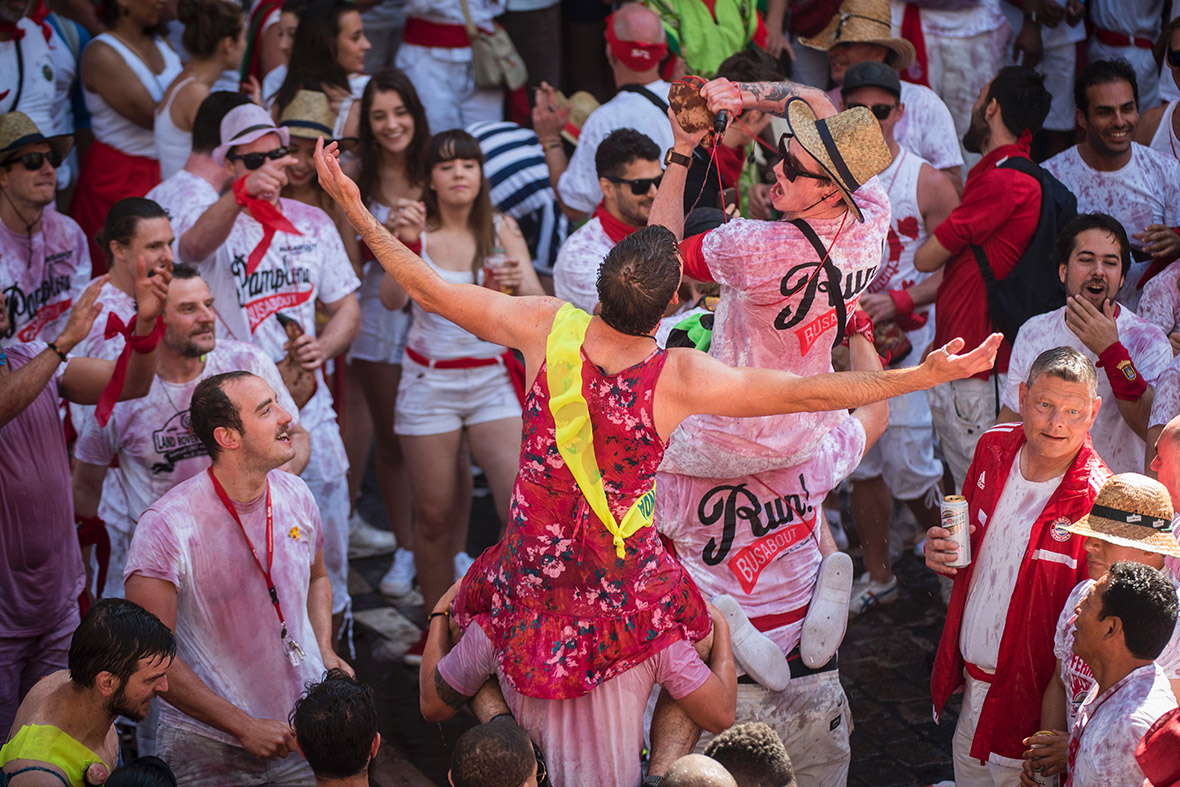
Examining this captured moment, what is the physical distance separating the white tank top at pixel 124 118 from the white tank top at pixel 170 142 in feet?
1.55

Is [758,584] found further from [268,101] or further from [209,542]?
[268,101]

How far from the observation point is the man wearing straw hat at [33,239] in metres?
5.86

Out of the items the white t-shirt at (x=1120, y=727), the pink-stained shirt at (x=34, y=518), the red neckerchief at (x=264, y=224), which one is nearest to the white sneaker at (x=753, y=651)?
the white t-shirt at (x=1120, y=727)

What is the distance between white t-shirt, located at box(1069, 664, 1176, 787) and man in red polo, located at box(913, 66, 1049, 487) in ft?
9.12

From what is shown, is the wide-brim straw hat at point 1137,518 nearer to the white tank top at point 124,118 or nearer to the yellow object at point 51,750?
the yellow object at point 51,750

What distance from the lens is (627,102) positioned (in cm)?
668

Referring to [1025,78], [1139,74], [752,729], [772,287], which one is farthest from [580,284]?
[1139,74]

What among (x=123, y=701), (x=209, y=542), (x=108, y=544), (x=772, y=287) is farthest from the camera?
(x=108, y=544)

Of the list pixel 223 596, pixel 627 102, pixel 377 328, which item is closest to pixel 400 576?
pixel 377 328

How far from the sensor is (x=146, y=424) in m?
4.91

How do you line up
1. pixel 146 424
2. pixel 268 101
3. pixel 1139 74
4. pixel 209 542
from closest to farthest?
pixel 209 542
pixel 146 424
pixel 268 101
pixel 1139 74

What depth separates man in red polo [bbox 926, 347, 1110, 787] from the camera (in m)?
3.89

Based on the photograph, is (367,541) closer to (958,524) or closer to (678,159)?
(678,159)

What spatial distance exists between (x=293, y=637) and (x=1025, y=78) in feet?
14.2
